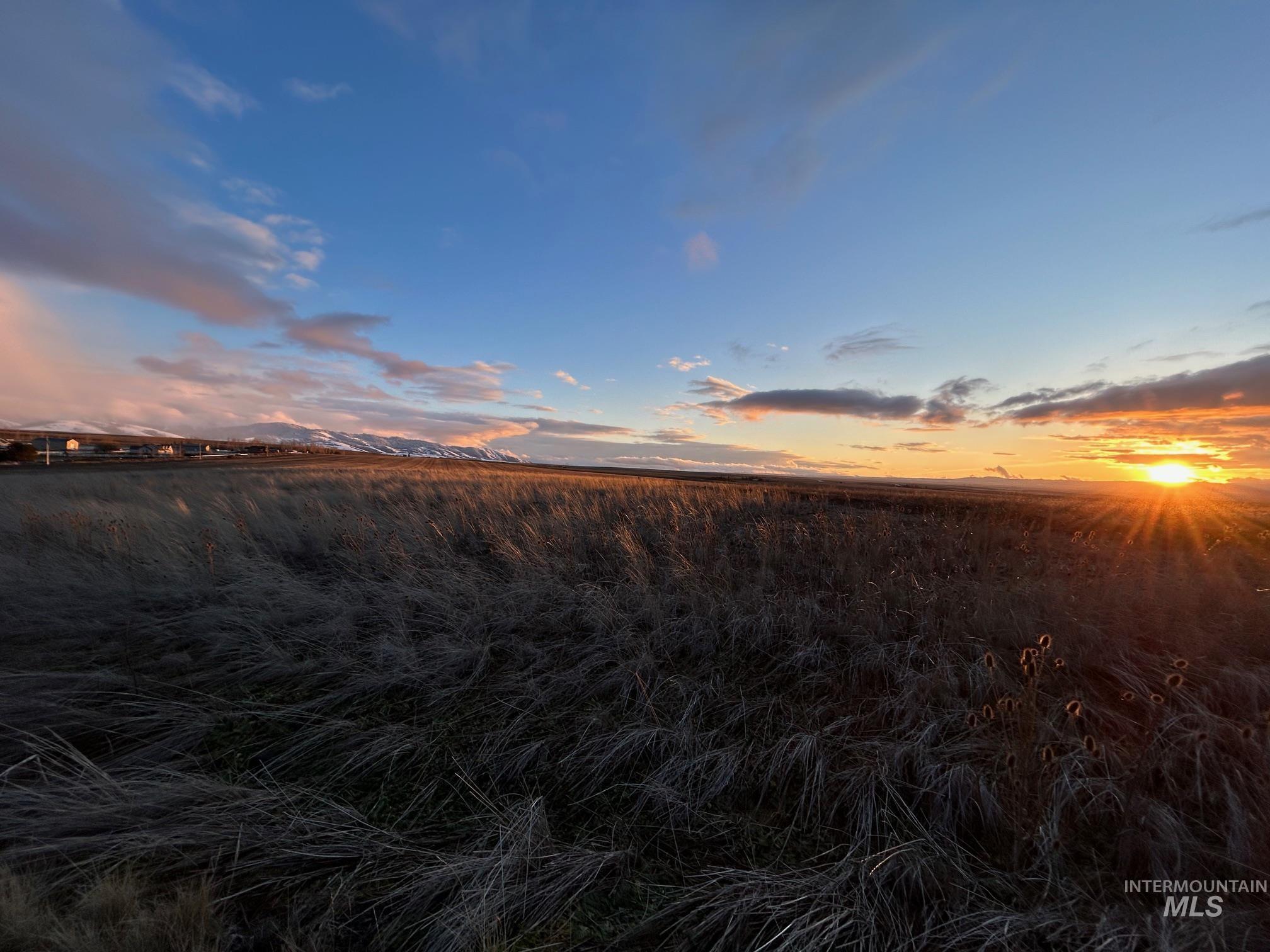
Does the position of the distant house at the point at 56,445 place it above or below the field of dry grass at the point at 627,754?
above

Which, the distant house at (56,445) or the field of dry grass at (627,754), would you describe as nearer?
the field of dry grass at (627,754)

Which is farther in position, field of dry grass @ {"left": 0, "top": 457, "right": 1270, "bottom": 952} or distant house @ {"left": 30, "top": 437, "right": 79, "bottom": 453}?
distant house @ {"left": 30, "top": 437, "right": 79, "bottom": 453}

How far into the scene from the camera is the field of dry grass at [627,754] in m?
1.87

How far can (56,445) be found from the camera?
4191 centimetres

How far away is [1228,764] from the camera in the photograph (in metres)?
→ 2.56

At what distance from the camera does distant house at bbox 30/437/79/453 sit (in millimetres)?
38056

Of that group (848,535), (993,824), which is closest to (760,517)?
(848,535)

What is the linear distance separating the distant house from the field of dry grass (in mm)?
48463

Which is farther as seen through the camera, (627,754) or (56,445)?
(56,445)

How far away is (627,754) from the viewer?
2.85 m

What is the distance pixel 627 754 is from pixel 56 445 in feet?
206

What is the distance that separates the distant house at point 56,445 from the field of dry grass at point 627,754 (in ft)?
159

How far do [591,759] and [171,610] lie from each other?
5216mm

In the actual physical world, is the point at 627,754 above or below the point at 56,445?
below
